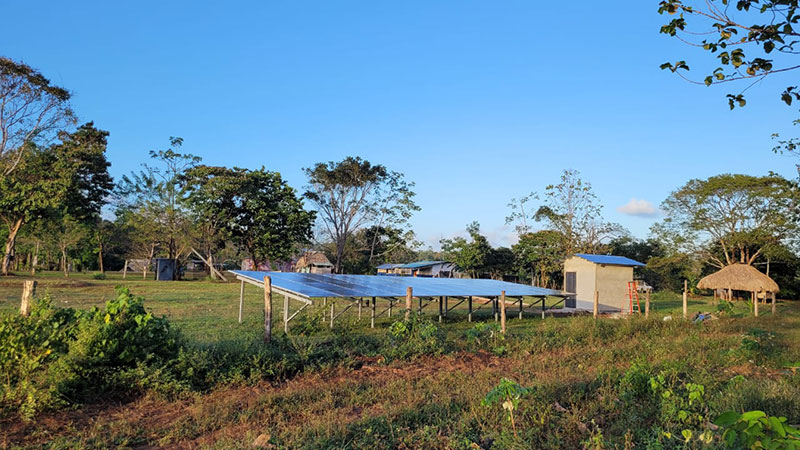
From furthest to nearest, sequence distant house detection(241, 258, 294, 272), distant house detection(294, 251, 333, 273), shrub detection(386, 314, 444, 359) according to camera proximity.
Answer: distant house detection(241, 258, 294, 272) → distant house detection(294, 251, 333, 273) → shrub detection(386, 314, 444, 359)

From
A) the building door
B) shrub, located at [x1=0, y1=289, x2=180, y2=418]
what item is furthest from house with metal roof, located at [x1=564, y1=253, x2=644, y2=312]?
shrub, located at [x1=0, y1=289, x2=180, y2=418]

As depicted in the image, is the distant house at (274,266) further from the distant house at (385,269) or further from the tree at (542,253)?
the tree at (542,253)

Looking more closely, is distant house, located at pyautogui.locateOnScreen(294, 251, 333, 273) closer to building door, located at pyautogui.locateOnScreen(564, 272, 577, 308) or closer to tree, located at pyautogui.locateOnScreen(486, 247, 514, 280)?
tree, located at pyautogui.locateOnScreen(486, 247, 514, 280)

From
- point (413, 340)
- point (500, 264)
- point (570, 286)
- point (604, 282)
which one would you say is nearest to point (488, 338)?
point (413, 340)

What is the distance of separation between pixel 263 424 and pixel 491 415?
239cm

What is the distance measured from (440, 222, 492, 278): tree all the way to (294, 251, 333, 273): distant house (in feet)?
52.3

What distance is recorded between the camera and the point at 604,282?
20719mm

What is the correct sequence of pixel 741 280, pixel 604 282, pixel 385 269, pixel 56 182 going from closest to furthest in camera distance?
pixel 604 282
pixel 741 280
pixel 56 182
pixel 385 269

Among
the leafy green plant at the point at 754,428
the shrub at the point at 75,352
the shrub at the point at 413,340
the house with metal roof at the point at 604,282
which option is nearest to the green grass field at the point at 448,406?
the shrub at the point at 413,340

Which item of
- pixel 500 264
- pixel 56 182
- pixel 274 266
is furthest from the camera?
pixel 274 266

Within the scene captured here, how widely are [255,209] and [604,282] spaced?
26477 millimetres

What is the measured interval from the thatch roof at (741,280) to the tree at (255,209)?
2760cm

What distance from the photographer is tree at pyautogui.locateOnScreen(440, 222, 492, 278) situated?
35812 millimetres

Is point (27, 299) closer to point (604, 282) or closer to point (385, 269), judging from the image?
point (604, 282)
